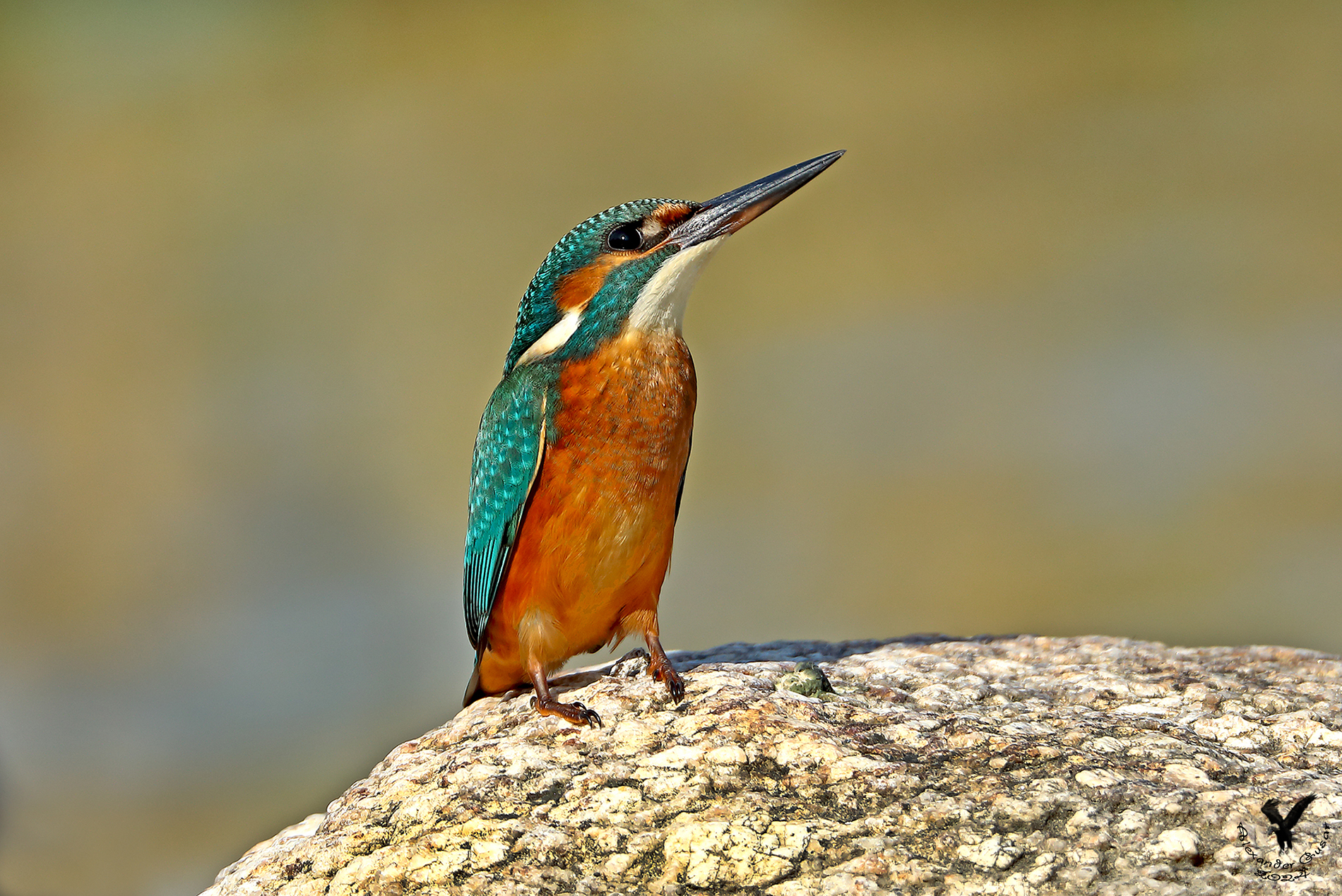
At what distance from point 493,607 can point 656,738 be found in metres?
1.15

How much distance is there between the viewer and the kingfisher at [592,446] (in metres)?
4.08

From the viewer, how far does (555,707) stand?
366 cm

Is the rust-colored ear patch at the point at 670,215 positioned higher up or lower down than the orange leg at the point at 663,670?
higher up

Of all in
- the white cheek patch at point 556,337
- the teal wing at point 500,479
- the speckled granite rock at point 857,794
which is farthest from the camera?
the white cheek patch at point 556,337

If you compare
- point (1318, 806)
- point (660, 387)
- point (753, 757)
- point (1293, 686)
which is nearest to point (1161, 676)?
point (1293, 686)

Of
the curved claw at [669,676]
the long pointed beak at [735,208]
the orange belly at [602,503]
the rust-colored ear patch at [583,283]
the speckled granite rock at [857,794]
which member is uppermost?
the long pointed beak at [735,208]

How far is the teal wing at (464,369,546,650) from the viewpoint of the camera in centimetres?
417

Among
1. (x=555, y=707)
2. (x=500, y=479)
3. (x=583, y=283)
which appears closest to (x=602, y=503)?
(x=500, y=479)

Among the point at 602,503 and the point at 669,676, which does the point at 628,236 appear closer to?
the point at 602,503

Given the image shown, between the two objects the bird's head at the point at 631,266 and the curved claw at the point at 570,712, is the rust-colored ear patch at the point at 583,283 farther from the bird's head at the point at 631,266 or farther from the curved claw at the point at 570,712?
the curved claw at the point at 570,712

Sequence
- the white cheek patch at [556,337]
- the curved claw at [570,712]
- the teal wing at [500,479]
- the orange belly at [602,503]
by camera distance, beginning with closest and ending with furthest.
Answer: the curved claw at [570,712], the orange belly at [602,503], the teal wing at [500,479], the white cheek patch at [556,337]

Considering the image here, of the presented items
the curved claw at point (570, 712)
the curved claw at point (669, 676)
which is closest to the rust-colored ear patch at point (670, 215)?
the curved claw at point (669, 676)

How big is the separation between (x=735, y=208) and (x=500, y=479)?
1341mm

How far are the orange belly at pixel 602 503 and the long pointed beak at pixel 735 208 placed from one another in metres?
0.40
